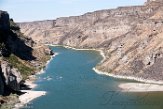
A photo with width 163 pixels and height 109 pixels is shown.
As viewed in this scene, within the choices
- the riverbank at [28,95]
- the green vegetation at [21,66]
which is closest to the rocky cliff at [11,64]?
the green vegetation at [21,66]

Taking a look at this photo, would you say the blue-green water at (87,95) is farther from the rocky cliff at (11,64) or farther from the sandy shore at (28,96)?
the rocky cliff at (11,64)

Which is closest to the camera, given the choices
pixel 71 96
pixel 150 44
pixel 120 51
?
pixel 71 96

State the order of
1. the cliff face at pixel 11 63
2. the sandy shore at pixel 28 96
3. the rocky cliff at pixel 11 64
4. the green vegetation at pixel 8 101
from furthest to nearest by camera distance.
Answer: the cliff face at pixel 11 63
the rocky cliff at pixel 11 64
the sandy shore at pixel 28 96
the green vegetation at pixel 8 101

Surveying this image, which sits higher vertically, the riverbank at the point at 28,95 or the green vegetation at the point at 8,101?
the green vegetation at the point at 8,101

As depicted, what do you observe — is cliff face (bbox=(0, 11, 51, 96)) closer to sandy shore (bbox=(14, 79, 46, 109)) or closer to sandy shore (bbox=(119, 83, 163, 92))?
sandy shore (bbox=(14, 79, 46, 109))

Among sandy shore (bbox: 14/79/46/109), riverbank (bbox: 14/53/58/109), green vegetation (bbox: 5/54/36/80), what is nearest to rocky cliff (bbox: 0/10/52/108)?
green vegetation (bbox: 5/54/36/80)

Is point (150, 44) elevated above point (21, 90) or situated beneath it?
elevated above

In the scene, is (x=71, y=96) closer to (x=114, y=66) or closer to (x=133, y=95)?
(x=133, y=95)

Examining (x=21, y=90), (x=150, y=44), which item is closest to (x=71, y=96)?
(x=21, y=90)
